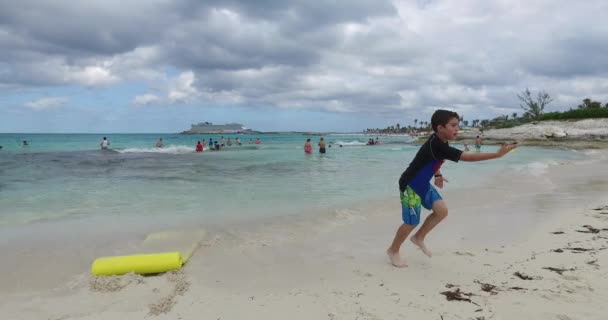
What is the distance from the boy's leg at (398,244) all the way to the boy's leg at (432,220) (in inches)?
11.5

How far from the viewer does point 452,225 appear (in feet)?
20.9

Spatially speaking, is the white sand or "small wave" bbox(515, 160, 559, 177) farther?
"small wave" bbox(515, 160, 559, 177)

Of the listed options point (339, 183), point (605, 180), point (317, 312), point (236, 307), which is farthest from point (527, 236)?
point (605, 180)

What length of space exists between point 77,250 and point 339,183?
808 centimetres

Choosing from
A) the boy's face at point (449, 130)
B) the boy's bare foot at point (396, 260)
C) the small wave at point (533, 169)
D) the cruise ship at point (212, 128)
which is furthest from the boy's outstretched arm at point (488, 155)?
the cruise ship at point (212, 128)

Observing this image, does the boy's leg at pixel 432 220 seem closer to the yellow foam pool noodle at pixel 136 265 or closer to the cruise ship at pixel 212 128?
the yellow foam pool noodle at pixel 136 265

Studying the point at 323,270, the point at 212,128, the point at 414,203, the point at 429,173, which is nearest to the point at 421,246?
the point at 414,203

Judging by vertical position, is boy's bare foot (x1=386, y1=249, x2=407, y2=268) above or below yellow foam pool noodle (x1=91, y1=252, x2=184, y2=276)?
below

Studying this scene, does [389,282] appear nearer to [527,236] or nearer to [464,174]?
[527,236]

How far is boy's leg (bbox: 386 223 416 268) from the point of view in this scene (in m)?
4.36

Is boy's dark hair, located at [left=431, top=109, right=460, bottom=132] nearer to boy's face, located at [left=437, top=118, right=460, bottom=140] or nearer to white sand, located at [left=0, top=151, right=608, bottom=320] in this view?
boy's face, located at [left=437, top=118, right=460, bottom=140]

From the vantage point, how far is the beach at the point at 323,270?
3293 mm

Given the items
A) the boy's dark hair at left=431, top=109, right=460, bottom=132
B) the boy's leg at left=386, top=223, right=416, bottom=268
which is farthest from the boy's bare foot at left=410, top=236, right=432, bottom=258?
the boy's dark hair at left=431, top=109, right=460, bottom=132

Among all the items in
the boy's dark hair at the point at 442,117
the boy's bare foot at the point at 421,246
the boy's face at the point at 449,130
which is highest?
the boy's dark hair at the point at 442,117
